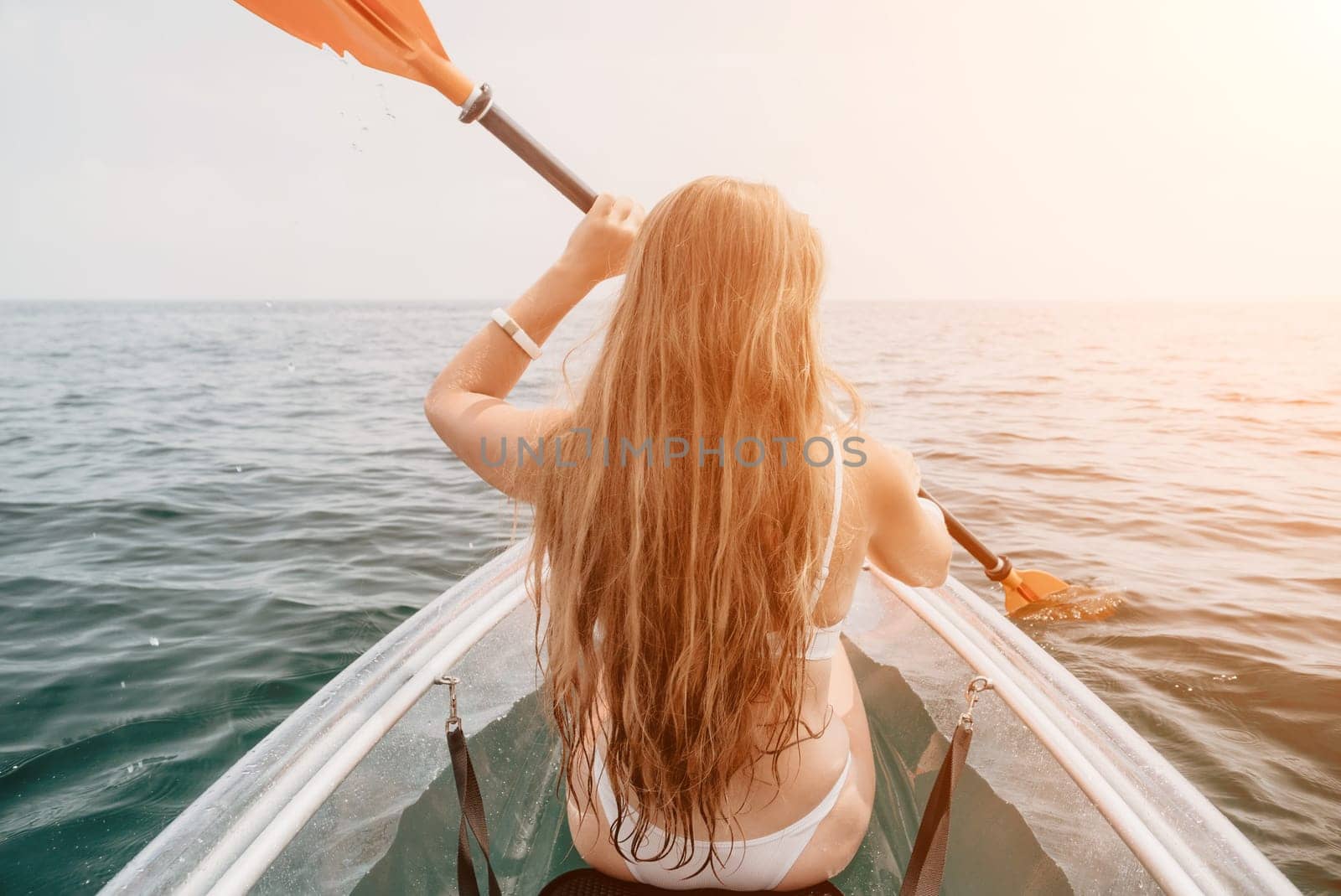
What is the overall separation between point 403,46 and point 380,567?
3658mm

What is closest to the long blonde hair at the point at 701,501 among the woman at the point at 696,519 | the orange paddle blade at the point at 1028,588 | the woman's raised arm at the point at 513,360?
the woman at the point at 696,519

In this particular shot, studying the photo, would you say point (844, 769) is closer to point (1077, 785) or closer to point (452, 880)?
point (1077, 785)

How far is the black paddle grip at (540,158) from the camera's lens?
6.50 ft

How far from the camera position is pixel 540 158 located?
201 cm

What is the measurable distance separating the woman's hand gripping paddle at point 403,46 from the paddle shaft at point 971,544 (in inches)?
79.7

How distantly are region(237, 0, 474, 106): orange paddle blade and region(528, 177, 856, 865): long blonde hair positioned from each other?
1.12m

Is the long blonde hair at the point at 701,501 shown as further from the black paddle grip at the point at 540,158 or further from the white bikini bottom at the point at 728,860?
the black paddle grip at the point at 540,158

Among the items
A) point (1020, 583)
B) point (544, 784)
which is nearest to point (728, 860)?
point (544, 784)

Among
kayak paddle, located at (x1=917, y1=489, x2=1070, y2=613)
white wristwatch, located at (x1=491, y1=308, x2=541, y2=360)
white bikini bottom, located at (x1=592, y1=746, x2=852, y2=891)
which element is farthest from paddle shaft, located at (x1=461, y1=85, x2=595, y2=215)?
kayak paddle, located at (x1=917, y1=489, x2=1070, y2=613)

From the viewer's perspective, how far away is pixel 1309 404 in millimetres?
11453

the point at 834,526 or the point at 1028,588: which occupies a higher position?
the point at 834,526

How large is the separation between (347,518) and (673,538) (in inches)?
205

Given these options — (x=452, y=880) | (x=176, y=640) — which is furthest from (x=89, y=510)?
(x=452, y=880)

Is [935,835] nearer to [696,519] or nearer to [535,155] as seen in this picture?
[696,519]
